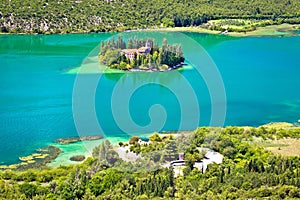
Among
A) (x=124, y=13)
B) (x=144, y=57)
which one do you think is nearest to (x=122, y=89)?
(x=144, y=57)

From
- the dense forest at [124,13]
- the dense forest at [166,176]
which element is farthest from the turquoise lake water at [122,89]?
the dense forest at [124,13]

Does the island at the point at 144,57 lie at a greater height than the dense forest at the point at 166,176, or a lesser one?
greater

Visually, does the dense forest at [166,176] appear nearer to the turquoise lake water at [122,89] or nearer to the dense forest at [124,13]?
the turquoise lake water at [122,89]

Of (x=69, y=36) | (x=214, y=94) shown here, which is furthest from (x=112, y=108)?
(x=69, y=36)

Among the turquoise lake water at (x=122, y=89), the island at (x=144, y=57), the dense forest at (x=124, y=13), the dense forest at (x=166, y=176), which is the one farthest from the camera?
the dense forest at (x=124, y=13)

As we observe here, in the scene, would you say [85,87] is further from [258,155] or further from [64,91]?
[258,155]

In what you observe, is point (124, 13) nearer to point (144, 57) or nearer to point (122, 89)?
point (144, 57)

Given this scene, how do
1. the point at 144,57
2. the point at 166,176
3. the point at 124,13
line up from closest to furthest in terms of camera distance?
the point at 166,176 < the point at 144,57 < the point at 124,13
